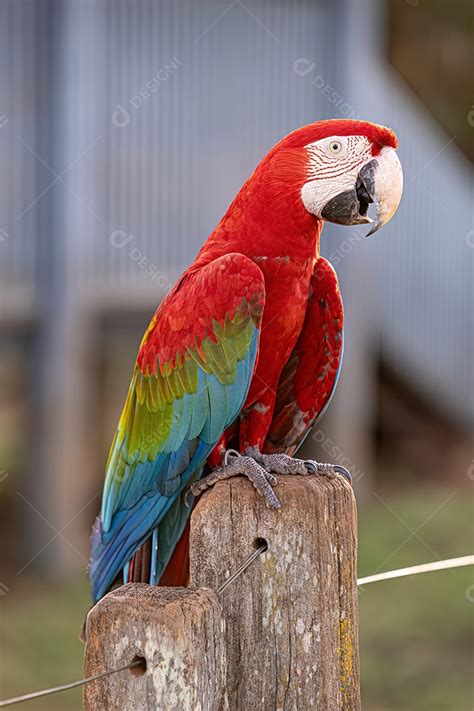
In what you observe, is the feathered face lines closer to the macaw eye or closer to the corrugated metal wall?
the macaw eye

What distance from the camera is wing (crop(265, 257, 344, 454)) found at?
7.32ft

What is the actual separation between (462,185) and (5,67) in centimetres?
382

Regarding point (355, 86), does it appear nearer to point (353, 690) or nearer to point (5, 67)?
point (5, 67)

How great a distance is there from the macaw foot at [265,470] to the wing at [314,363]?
0.31m

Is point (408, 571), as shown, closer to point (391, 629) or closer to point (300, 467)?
point (300, 467)

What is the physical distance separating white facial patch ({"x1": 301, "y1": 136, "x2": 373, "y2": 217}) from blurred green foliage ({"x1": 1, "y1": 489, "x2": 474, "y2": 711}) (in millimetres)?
2742

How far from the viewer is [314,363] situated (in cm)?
226

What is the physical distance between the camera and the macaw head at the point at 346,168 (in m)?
2.03

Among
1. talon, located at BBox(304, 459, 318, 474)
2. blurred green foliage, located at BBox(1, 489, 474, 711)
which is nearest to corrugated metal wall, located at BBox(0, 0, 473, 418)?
blurred green foliage, located at BBox(1, 489, 474, 711)

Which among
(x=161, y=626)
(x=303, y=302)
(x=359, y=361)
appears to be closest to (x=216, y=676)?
(x=161, y=626)

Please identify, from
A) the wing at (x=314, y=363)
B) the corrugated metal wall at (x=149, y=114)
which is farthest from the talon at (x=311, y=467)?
the corrugated metal wall at (x=149, y=114)

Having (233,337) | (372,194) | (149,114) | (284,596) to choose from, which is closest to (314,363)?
(233,337)

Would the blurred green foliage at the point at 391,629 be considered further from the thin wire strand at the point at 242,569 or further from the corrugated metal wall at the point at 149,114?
the thin wire strand at the point at 242,569

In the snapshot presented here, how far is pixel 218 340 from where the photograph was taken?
2012 mm
